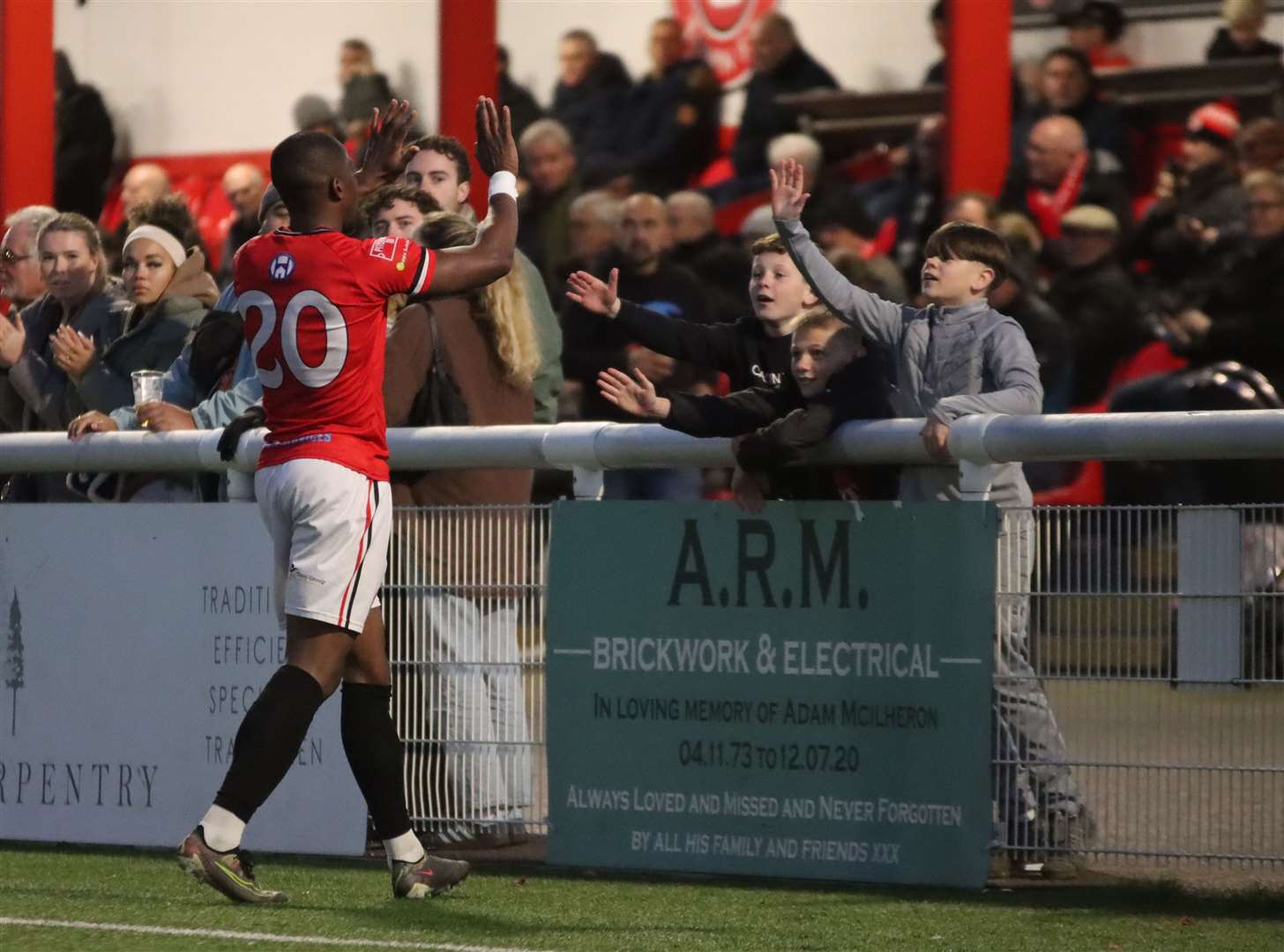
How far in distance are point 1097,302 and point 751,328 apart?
3888mm

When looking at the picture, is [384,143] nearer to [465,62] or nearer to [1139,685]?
[1139,685]

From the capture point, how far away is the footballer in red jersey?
18.5 ft

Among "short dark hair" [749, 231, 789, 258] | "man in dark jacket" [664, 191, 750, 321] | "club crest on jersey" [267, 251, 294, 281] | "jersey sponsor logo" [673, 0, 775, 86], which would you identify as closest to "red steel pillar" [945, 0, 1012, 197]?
"man in dark jacket" [664, 191, 750, 321]

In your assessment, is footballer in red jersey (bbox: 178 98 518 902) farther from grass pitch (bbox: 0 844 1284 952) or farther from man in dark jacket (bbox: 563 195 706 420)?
man in dark jacket (bbox: 563 195 706 420)

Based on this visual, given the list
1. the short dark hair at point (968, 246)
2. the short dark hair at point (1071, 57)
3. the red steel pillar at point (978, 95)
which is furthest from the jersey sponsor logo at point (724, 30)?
the short dark hair at point (968, 246)

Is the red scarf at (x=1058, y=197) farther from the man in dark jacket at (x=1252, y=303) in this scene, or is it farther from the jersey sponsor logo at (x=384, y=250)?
the jersey sponsor logo at (x=384, y=250)

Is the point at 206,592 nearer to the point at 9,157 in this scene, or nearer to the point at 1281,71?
the point at 1281,71

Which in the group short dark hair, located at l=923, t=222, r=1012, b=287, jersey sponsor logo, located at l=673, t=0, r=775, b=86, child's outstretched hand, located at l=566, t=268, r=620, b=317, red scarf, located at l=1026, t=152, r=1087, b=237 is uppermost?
jersey sponsor logo, located at l=673, t=0, r=775, b=86

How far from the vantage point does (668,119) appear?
41.8 ft

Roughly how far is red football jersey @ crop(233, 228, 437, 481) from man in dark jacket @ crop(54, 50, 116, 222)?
9.12m

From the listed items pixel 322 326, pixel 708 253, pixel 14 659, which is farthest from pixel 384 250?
pixel 708 253

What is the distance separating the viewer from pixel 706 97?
12.6 meters

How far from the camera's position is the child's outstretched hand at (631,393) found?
6.09m

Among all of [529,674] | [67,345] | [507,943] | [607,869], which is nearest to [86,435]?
[67,345]
